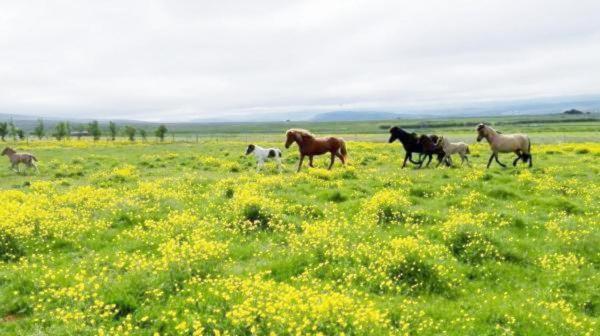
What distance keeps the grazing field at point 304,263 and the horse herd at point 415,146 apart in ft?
24.4

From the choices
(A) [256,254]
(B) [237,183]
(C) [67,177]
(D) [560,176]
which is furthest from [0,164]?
(D) [560,176]

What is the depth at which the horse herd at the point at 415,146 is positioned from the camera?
25.8m

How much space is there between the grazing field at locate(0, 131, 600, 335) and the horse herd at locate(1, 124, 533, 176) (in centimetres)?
744

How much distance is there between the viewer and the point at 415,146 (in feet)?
90.1

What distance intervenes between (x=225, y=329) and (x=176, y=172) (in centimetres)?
2262

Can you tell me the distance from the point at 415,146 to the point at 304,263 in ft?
62.1

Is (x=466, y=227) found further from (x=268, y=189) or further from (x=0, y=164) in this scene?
(x=0, y=164)

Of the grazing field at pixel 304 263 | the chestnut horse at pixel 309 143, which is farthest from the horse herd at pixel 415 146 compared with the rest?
the grazing field at pixel 304 263

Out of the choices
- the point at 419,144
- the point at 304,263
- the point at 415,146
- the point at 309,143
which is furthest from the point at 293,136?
the point at 304,263

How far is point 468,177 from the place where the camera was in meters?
21.1

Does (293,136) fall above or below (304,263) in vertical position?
above

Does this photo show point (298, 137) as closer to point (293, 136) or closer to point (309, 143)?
point (293, 136)

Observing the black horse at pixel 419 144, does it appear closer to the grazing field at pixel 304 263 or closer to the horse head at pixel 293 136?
the horse head at pixel 293 136

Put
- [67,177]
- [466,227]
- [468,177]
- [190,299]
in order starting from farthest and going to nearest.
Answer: [67,177] < [468,177] < [466,227] < [190,299]
